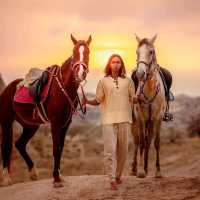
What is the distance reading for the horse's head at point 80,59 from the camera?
11.2 meters

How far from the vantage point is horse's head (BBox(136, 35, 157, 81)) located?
463 inches

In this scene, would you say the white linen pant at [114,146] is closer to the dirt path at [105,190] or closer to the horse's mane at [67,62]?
the dirt path at [105,190]

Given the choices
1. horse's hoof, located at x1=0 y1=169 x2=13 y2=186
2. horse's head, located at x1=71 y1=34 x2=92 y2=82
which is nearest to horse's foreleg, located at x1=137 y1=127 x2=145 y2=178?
horse's head, located at x1=71 y1=34 x2=92 y2=82

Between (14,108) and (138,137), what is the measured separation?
2701 millimetres

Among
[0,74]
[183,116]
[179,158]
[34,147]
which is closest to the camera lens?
[179,158]

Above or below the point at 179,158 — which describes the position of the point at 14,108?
above

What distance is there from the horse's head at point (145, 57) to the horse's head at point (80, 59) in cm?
96

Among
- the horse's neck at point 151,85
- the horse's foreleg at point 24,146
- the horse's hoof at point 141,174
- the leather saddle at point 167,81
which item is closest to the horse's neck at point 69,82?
the horse's neck at point 151,85

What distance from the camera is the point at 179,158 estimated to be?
921 inches

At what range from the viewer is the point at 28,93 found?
1348 centimetres

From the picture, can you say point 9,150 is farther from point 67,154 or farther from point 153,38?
point 67,154

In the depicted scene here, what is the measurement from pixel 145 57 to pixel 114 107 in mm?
1456

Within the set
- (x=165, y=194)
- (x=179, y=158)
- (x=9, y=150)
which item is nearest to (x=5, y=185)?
(x=9, y=150)

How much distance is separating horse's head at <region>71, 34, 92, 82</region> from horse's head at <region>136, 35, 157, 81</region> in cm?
96
